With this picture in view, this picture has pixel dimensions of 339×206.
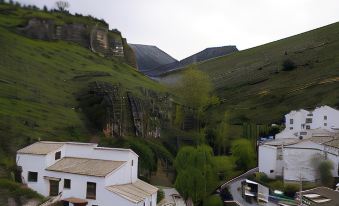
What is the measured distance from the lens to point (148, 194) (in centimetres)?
3034

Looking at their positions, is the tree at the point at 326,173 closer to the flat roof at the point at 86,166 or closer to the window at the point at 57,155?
the flat roof at the point at 86,166

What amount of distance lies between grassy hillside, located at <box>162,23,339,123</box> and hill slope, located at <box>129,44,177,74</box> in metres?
12.6

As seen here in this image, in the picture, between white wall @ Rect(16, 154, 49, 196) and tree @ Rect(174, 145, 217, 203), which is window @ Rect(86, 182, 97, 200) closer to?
white wall @ Rect(16, 154, 49, 196)

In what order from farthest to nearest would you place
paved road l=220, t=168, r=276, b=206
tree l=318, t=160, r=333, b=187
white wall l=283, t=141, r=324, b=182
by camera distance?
paved road l=220, t=168, r=276, b=206 → white wall l=283, t=141, r=324, b=182 → tree l=318, t=160, r=333, b=187

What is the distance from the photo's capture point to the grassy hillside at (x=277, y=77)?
7598cm

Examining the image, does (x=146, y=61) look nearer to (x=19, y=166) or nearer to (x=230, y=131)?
(x=230, y=131)

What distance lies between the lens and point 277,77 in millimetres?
97125

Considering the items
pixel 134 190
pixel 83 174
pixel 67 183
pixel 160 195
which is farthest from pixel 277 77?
pixel 83 174

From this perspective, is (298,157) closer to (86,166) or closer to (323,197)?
(323,197)

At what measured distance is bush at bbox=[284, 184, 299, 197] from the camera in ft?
128

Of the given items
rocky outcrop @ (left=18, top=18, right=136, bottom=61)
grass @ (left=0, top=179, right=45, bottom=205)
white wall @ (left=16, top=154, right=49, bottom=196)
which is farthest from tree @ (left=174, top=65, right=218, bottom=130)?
grass @ (left=0, top=179, right=45, bottom=205)

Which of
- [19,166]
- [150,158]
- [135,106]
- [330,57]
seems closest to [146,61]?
[330,57]

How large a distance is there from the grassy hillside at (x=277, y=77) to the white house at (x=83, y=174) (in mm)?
43169

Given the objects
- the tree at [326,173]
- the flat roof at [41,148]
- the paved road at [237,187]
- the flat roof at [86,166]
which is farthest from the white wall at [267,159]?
the flat roof at [41,148]
